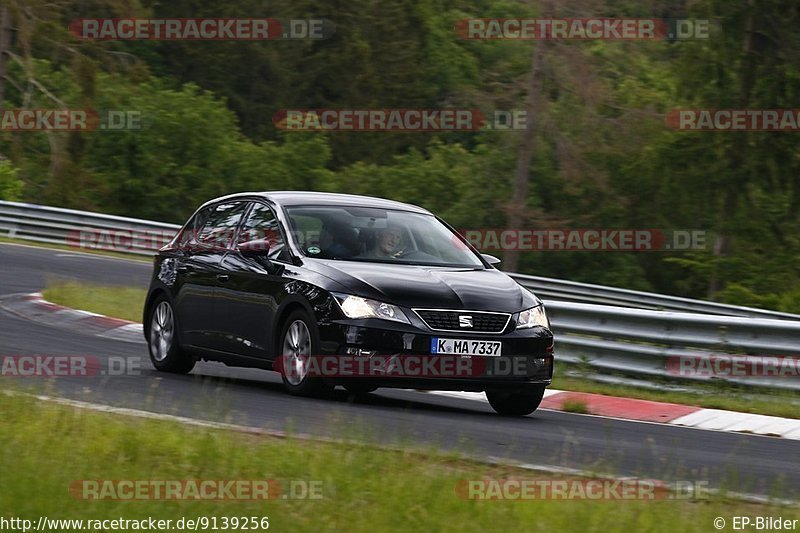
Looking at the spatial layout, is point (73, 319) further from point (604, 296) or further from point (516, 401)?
point (604, 296)

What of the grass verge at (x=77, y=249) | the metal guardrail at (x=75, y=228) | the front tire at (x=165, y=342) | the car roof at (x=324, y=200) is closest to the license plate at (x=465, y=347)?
the car roof at (x=324, y=200)

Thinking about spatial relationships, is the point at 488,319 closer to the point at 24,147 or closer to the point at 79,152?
the point at 79,152

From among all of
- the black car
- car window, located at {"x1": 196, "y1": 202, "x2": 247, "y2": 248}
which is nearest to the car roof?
the black car

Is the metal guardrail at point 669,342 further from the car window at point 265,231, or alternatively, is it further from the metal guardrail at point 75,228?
the metal guardrail at point 75,228

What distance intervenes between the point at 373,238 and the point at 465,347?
1.49 metres

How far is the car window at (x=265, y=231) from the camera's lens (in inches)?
435

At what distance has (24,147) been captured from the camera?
48.4m

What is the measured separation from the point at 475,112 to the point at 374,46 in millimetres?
32928

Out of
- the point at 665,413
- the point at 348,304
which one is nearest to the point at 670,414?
the point at 665,413

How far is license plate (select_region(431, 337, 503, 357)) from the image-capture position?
991 centimetres

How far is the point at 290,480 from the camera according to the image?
6.44m

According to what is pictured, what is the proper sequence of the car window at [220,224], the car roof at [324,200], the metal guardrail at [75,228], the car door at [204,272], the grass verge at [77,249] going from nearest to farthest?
the car roof at [324,200] → the car door at [204,272] → the car window at [220,224] → the grass verge at [77,249] → the metal guardrail at [75,228]

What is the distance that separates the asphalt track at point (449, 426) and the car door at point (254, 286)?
1.39 ft

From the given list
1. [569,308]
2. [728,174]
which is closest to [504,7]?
[728,174]
